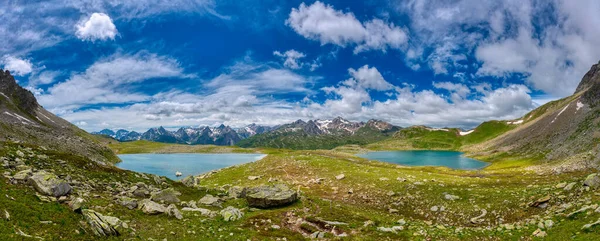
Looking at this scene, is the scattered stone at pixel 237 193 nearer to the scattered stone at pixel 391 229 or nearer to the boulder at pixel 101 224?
the boulder at pixel 101 224

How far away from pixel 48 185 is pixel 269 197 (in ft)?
66.6

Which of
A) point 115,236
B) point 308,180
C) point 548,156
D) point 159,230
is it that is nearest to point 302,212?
point 159,230

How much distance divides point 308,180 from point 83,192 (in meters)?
38.5

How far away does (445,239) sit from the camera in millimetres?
23984

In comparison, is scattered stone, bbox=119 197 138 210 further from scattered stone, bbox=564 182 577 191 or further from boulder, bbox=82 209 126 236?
scattered stone, bbox=564 182 577 191

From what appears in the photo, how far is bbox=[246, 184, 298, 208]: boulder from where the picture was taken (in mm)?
34344

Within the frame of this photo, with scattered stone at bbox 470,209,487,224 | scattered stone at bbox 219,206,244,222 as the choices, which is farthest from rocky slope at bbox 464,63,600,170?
scattered stone at bbox 219,206,244,222

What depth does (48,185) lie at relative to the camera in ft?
77.0

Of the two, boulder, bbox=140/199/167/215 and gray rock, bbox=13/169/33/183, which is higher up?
gray rock, bbox=13/169/33/183

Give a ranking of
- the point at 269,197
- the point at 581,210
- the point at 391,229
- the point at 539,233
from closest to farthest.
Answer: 1. the point at 539,233
2. the point at 581,210
3. the point at 391,229
4. the point at 269,197

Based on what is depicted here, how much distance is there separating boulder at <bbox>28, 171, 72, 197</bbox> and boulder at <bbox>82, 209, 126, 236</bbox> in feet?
14.8

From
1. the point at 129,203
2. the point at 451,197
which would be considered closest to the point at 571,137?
the point at 451,197

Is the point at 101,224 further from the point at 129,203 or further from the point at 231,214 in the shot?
the point at 231,214

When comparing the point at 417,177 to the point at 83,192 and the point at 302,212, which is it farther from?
the point at 83,192
